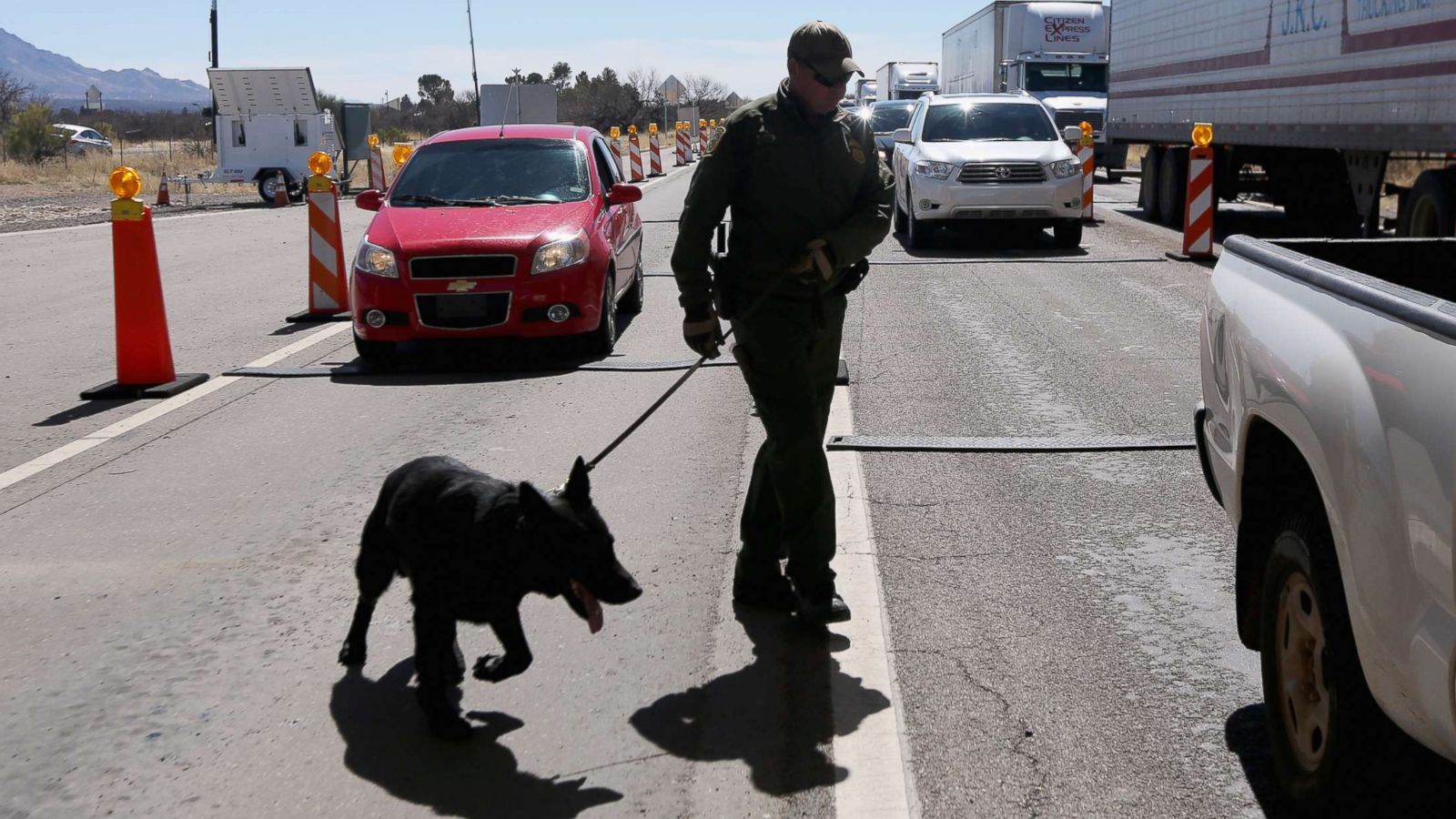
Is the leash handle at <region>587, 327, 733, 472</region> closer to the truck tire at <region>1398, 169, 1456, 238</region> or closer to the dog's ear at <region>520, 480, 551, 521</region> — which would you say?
the dog's ear at <region>520, 480, 551, 521</region>

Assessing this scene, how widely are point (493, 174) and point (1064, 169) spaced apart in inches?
332

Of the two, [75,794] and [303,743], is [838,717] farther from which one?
[75,794]

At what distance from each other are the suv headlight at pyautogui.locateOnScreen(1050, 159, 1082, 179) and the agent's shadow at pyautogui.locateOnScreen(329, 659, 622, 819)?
14.5 m

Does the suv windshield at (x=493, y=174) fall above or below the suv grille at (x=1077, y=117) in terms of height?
below

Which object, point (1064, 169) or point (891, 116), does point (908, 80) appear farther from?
point (1064, 169)

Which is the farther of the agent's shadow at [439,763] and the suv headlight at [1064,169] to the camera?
the suv headlight at [1064,169]

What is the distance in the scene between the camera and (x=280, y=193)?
31.4 meters

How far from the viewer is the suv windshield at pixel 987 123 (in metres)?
19.1

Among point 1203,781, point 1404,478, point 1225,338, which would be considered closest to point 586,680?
point 1203,781

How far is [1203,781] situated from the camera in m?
3.76

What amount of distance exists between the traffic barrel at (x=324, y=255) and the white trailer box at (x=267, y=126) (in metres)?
20.2

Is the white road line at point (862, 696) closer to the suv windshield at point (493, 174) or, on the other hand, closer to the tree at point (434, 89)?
the suv windshield at point (493, 174)

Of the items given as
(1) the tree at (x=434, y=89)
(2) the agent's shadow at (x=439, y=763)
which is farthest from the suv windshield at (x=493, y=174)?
(1) the tree at (x=434, y=89)

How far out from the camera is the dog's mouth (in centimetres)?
395
